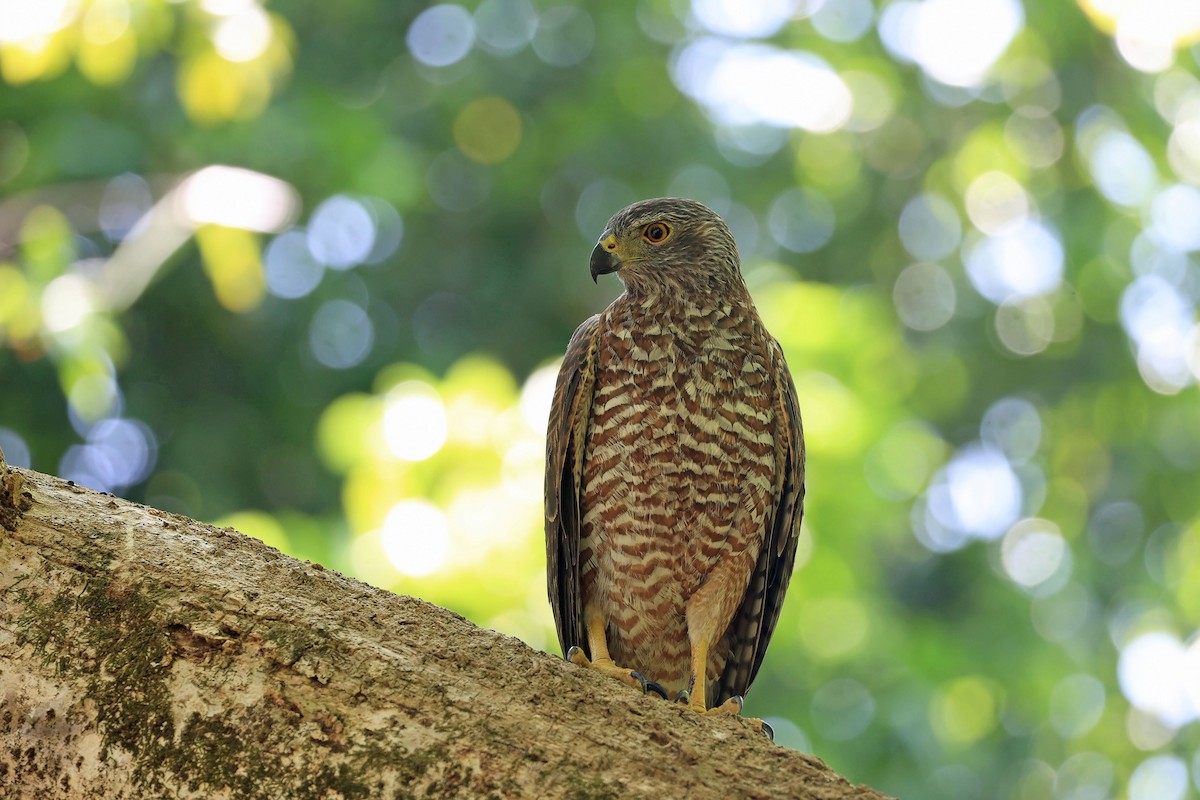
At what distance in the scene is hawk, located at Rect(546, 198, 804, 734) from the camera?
150 inches

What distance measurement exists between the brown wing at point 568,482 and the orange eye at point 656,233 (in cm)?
57

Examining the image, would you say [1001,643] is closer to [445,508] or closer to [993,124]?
[993,124]

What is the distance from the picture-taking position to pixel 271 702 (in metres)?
2.12

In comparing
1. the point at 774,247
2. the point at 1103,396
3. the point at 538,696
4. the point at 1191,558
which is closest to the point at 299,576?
the point at 538,696

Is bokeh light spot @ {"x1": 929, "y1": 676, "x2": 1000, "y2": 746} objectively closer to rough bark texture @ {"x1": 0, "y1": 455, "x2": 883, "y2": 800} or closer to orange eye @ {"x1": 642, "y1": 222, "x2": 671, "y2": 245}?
orange eye @ {"x1": 642, "y1": 222, "x2": 671, "y2": 245}

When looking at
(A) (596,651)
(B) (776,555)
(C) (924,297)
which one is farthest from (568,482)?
(C) (924,297)

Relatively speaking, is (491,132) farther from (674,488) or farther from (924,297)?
(674,488)

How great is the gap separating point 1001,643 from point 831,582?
3.97m

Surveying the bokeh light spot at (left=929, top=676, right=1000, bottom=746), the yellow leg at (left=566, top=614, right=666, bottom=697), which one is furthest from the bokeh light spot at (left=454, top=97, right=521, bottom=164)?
the yellow leg at (left=566, top=614, right=666, bottom=697)

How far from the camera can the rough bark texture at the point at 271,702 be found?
80.1 inches

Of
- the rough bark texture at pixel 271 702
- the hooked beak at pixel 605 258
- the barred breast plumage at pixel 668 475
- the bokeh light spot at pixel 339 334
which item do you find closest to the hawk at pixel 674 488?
the barred breast plumage at pixel 668 475

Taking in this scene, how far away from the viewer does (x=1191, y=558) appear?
9000mm

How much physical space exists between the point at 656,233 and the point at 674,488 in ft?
3.66

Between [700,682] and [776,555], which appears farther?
[776,555]
